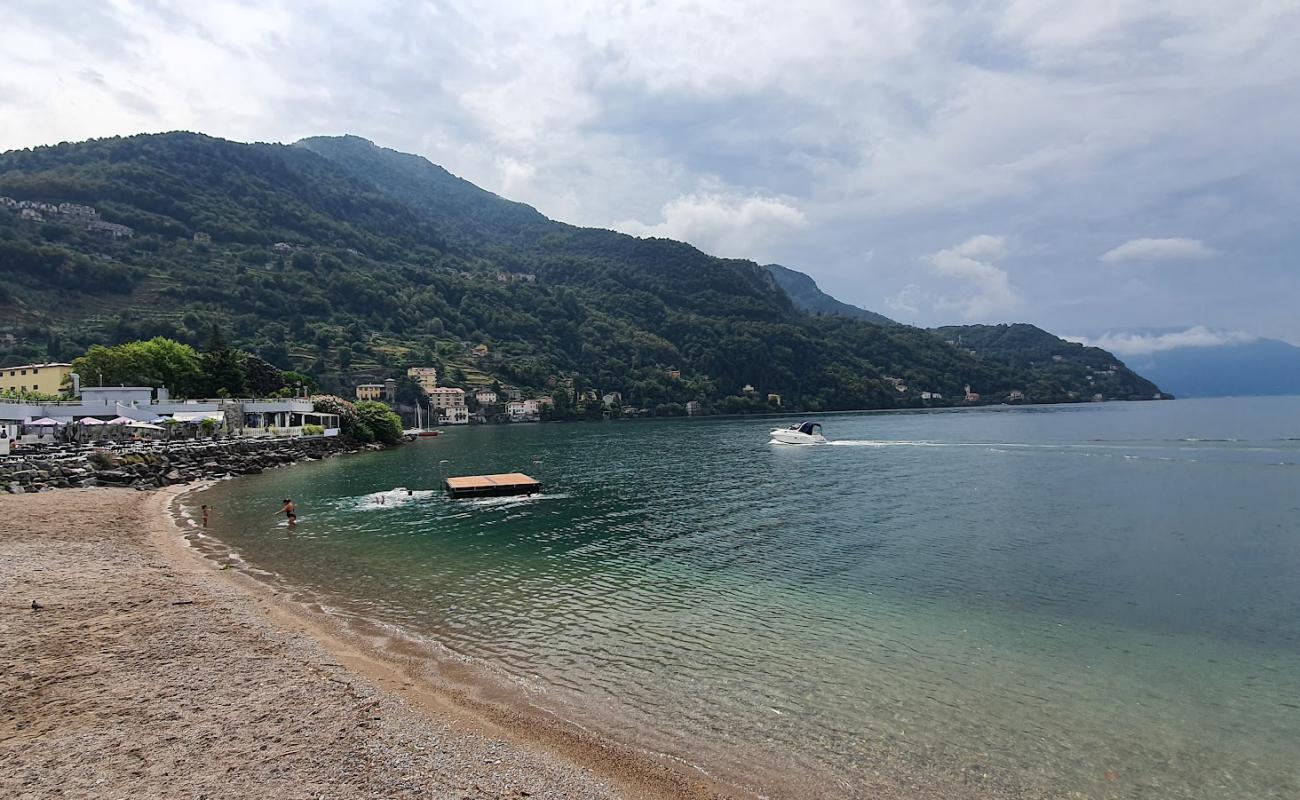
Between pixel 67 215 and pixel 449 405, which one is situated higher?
pixel 67 215

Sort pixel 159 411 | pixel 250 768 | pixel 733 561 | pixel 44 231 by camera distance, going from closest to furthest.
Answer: pixel 250 768 → pixel 733 561 → pixel 159 411 → pixel 44 231

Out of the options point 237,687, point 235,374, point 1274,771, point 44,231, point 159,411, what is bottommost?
point 1274,771

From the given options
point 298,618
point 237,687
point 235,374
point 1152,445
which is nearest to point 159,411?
point 235,374

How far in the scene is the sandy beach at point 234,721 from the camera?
8.82m

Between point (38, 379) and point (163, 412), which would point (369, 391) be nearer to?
point (38, 379)

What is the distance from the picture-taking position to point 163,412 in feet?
217

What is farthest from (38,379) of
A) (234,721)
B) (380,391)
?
(234,721)

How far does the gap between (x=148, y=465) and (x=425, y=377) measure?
122 meters

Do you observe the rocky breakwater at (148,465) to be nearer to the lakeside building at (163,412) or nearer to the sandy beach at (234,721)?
the lakeside building at (163,412)

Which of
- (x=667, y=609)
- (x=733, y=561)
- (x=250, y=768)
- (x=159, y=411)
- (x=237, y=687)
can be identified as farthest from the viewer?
(x=159, y=411)

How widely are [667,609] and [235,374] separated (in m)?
87.2

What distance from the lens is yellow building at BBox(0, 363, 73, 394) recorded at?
7412 centimetres

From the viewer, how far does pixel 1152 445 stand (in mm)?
73438

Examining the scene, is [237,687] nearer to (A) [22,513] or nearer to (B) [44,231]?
(A) [22,513]
